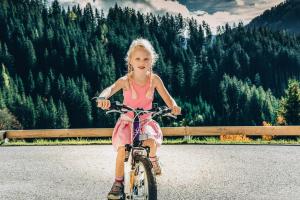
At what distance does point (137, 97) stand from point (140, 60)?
38 cm

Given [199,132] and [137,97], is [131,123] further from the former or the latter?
[199,132]

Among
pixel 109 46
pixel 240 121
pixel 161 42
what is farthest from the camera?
pixel 161 42

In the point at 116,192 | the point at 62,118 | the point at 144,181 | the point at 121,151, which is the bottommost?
the point at 62,118

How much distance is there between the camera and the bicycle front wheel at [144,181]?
362cm

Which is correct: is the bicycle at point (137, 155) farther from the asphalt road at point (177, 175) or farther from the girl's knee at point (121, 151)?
the asphalt road at point (177, 175)

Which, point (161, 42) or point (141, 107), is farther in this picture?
point (161, 42)

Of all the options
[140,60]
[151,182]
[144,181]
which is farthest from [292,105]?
[151,182]

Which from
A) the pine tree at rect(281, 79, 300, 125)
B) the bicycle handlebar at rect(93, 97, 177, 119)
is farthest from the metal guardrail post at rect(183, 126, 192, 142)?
the pine tree at rect(281, 79, 300, 125)

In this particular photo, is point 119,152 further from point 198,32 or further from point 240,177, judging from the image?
point 198,32

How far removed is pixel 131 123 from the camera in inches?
169

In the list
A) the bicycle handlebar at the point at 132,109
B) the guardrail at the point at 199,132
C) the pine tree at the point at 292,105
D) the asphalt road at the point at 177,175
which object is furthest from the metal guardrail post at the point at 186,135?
the pine tree at the point at 292,105

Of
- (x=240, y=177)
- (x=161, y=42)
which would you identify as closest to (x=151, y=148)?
(x=240, y=177)

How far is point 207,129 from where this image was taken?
1497 centimetres

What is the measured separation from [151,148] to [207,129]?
432 inches
